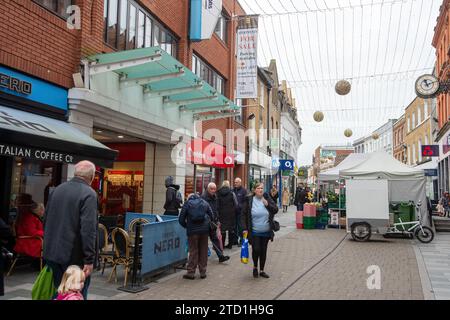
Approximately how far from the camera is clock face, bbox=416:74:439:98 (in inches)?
696

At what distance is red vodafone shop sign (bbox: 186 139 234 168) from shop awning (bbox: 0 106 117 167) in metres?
6.81

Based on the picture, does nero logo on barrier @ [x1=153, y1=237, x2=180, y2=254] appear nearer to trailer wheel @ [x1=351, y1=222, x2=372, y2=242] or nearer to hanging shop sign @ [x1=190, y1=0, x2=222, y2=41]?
trailer wheel @ [x1=351, y1=222, x2=372, y2=242]

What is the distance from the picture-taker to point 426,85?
17.8m

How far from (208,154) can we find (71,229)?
12.6m

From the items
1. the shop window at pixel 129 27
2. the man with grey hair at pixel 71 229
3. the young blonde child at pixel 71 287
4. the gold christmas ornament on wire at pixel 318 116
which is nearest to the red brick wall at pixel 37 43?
the shop window at pixel 129 27

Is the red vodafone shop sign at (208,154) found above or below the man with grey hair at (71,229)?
above

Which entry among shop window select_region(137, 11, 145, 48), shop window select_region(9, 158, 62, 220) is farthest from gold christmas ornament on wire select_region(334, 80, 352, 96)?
shop window select_region(9, 158, 62, 220)

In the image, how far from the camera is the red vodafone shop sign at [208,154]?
587 inches

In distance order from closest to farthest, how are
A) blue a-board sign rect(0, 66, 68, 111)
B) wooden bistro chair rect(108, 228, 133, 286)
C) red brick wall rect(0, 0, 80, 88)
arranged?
wooden bistro chair rect(108, 228, 133, 286)
blue a-board sign rect(0, 66, 68, 111)
red brick wall rect(0, 0, 80, 88)

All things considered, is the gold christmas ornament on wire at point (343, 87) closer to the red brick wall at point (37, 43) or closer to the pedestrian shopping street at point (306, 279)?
the pedestrian shopping street at point (306, 279)

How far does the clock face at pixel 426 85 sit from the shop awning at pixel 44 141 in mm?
14805

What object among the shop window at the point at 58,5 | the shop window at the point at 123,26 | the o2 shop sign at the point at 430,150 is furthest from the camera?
the o2 shop sign at the point at 430,150
